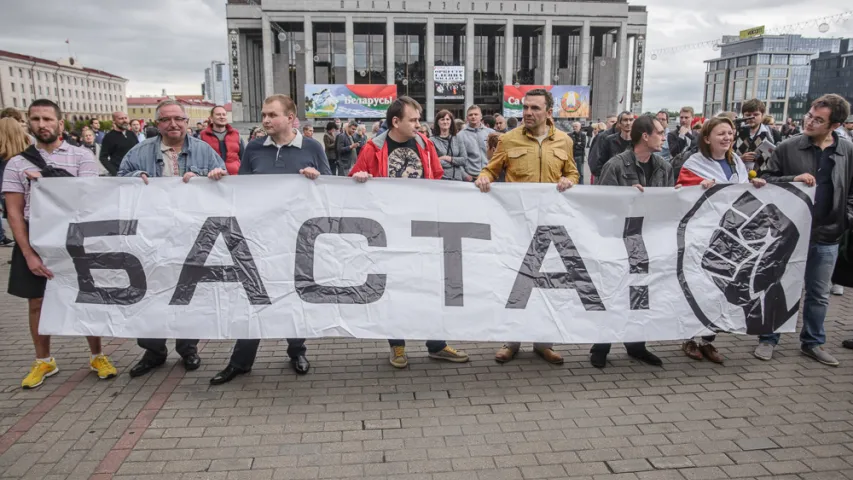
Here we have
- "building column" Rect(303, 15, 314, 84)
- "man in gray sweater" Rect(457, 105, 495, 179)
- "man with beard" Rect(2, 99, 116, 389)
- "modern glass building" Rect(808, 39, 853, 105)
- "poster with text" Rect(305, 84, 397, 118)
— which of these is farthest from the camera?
"modern glass building" Rect(808, 39, 853, 105)

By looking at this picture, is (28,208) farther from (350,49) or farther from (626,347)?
(350,49)

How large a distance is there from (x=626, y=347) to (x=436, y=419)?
80.5 inches

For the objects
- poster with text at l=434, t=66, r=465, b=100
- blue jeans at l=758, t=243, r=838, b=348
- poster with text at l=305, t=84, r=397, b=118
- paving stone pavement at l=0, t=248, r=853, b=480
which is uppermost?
poster with text at l=434, t=66, r=465, b=100

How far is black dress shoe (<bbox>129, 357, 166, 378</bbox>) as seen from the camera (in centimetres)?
470

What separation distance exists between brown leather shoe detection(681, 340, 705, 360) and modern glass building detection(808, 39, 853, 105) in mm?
138188

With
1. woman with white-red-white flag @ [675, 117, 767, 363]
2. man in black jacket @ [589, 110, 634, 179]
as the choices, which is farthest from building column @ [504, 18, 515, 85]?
woman with white-red-white flag @ [675, 117, 767, 363]

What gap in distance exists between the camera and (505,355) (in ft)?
16.3

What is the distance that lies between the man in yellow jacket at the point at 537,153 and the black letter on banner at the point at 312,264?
1061mm

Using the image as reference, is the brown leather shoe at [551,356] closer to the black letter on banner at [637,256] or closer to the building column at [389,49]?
the black letter on banner at [637,256]

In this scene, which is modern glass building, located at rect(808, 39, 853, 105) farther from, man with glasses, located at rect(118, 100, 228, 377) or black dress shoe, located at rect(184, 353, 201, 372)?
black dress shoe, located at rect(184, 353, 201, 372)

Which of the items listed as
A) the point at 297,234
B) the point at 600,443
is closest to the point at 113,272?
the point at 297,234

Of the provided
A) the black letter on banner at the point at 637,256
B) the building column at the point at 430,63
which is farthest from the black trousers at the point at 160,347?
the building column at the point at 430,63

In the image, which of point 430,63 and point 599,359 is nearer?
point 599,359

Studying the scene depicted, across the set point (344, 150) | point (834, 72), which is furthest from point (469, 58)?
point (834, 72)
